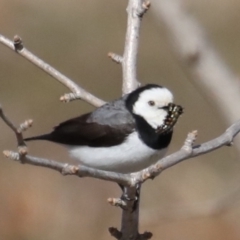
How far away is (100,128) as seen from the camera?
3219mm

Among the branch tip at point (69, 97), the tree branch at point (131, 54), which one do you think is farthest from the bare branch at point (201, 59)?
the tree branch at point (131, 54)

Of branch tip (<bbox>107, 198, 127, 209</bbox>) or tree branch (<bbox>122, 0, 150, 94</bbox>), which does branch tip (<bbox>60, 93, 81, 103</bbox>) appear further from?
branch tip (<bbox>107, 198, 127, 209</bbox>)

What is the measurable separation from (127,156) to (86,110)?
386 cm

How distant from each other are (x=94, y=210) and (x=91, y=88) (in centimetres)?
155

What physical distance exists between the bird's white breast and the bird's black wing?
37mm

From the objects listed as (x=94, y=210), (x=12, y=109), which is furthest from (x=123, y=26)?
(x=94, y=210)

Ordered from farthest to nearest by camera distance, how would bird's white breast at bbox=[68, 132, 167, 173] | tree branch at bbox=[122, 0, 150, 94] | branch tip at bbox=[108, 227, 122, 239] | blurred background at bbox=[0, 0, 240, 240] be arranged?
blurred background at bbox=[0, 0, 240, 240]
tree branch at bbox=[122, 0, 150, 94]
bird's white breast at bbox=[68, 132, 167, 173]
branch tip at bbox=[108, 227, 122, 239]

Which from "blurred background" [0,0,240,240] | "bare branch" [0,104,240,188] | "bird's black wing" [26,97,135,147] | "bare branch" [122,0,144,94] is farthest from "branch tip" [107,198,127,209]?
"blurred background" [0,0,240,240]

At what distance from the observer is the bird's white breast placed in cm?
305

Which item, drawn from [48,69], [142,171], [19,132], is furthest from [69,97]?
[19,132]

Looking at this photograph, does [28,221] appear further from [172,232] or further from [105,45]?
[105,45]

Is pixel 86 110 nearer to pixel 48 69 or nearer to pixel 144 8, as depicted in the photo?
pixel 48 69

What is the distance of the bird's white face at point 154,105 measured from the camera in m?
3.15

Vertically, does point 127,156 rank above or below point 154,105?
below
